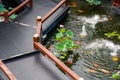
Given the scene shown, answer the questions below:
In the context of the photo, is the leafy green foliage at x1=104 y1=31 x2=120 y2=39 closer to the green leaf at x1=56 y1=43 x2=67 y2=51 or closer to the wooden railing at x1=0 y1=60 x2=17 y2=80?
the green leaf at x1=56 y1=43 x2=67 y2=51

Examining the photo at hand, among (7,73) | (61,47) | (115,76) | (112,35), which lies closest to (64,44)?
(61,47)

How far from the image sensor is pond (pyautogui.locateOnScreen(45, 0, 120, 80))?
284 inches

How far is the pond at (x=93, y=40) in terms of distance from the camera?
7.21 meters

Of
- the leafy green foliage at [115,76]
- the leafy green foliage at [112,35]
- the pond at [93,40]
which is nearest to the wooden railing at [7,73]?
the pond at [93,40]

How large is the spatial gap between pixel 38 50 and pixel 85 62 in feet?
4.42

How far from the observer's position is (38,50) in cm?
698

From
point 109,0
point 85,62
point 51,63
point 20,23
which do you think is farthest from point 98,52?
point 109,0

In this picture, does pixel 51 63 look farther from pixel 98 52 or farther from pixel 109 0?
pixel 109 0

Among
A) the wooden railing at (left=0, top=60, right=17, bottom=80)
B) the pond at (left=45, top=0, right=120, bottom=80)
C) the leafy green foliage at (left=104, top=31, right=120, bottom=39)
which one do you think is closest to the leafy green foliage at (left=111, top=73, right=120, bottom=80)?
the pond at (left=45, top=0, right=120, bottom=80)

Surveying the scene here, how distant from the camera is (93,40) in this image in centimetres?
834

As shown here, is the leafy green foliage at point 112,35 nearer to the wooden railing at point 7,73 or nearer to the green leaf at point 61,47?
the green leaf at point 61,47

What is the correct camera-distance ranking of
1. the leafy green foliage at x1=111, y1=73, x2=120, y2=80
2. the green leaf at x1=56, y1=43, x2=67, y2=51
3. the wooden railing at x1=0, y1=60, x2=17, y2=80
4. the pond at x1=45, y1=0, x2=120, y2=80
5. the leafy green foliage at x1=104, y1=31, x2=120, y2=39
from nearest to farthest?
the wooden railing at x1=0, y1=60, x2=17, y2=80 → the leafy green foliage at x1=111, y1=73, x2=120, y2=80 → the pond at x1=45, y1=0, x2=120, y2=80 → the green leaf at x1=56, y1=43, x2=67, y2=51 → the leafy green foliage at x1=104, y1=31, x2=120, y2=39

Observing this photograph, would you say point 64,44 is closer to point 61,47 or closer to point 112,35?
point 61,47

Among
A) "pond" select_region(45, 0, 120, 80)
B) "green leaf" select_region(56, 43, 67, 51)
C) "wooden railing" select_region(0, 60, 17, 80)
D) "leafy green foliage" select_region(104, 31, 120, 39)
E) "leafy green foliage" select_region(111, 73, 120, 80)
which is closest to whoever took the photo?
"wooden railing" select_region(0, 60, 17, 80)
